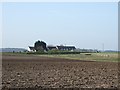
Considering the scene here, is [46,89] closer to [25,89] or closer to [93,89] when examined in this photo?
[25,89]

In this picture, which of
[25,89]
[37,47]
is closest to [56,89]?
[25,89]

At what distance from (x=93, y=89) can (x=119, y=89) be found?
66.3 inches

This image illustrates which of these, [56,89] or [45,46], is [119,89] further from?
[45,46]

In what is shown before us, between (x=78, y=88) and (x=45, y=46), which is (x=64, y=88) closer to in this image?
(x=78, y=88)

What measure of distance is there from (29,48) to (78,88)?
174 m

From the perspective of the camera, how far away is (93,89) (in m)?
17.4

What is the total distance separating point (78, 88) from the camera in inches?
700

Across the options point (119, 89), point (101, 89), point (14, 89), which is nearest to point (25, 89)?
point (14, 89)

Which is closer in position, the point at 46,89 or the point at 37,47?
the point at 46,89

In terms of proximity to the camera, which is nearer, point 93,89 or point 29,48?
point 93,89

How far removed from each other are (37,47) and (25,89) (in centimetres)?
16366

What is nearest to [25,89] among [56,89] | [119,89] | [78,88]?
[56,89]

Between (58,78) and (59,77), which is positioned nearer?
(58,78)

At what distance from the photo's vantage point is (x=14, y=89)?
1725cm
